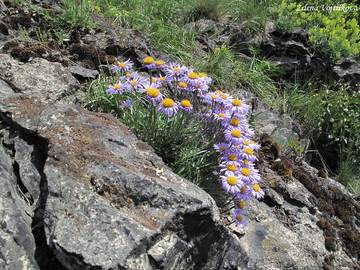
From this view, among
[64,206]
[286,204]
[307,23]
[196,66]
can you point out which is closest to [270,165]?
[286,204]

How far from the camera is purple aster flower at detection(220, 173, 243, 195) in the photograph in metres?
3.21

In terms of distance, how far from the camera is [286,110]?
6340 mm

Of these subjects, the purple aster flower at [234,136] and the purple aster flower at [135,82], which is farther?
the purple aster flower at [135,82]

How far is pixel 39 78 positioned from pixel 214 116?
1.53m

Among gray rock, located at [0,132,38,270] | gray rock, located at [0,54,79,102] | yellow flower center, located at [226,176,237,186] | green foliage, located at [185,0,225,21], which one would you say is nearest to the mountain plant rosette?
yellow flower center, located at [226,176,237,186]

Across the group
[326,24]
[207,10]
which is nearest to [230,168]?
[207,10]

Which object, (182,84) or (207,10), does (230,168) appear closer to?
(182,84)

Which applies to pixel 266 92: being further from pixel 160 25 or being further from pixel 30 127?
pixel 30 127

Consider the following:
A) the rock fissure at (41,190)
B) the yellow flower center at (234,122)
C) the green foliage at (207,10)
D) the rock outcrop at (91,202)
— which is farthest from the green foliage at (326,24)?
the rock fissure at (41,190)

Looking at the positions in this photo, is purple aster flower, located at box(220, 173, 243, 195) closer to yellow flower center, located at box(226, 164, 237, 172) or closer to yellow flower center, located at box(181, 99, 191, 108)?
yellow flower center, located at box(226, 164, 237, 172)

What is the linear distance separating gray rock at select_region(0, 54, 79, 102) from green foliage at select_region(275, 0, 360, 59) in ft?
13.5

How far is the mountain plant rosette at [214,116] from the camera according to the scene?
333 cm

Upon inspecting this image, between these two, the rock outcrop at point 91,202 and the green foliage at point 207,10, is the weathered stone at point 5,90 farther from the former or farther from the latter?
the green foliage at point 207,10

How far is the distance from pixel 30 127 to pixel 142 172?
2.55 ft
